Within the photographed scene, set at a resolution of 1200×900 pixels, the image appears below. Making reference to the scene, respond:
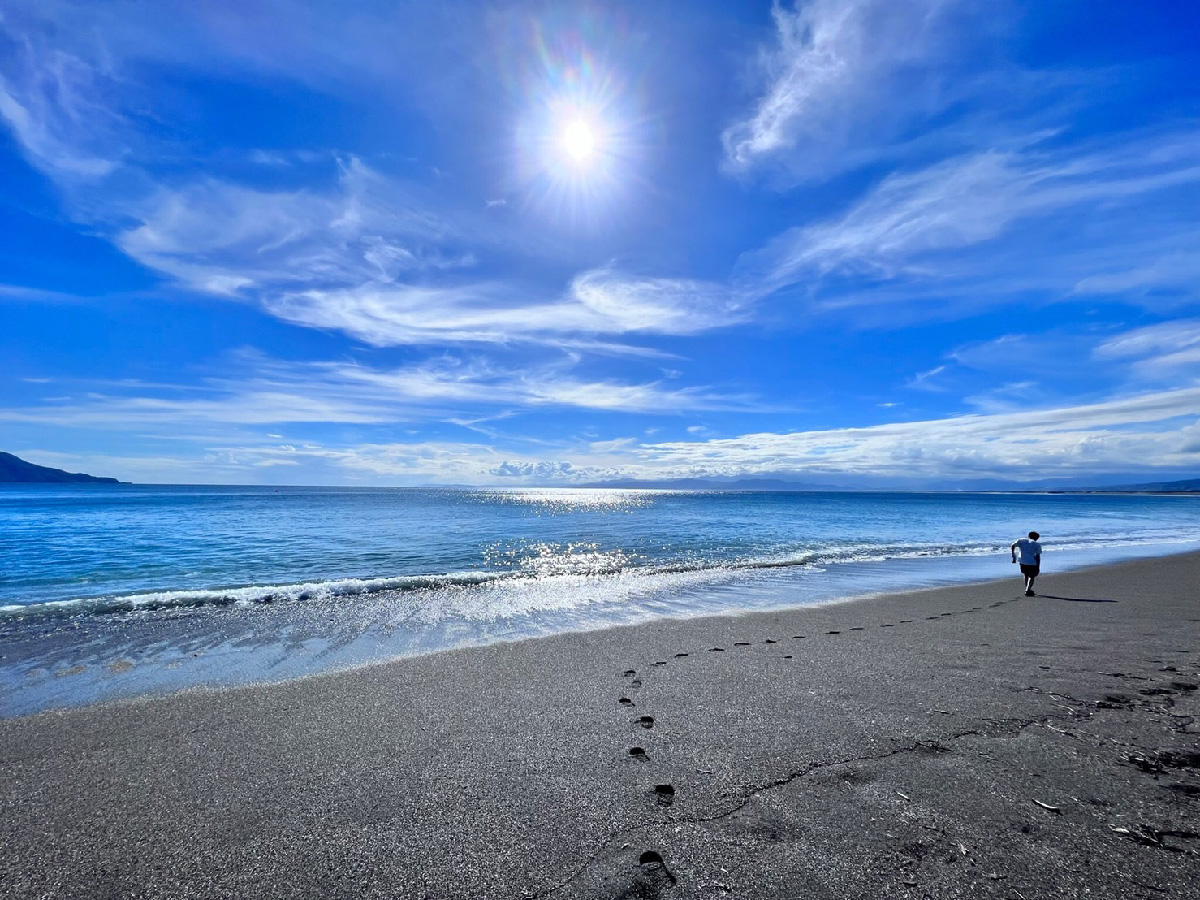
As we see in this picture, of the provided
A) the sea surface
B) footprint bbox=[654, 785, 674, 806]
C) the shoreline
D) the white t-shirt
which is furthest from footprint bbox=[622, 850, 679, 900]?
the white t-shirt

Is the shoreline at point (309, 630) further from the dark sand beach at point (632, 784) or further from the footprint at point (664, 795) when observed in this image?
the footprint at point (664, 795)

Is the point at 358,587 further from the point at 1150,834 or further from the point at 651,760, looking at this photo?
the point at 1150,834

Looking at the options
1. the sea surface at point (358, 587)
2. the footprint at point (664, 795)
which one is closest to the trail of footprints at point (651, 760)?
the footprint at point (664, 795)

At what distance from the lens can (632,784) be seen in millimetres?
5195

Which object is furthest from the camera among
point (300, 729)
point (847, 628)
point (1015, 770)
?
point (847, 628)

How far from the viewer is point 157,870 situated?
13.7 feet

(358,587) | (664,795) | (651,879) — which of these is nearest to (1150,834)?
(664,795)

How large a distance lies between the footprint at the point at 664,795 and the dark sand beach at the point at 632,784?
33 millimetres

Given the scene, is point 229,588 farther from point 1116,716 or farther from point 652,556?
point 1116,716

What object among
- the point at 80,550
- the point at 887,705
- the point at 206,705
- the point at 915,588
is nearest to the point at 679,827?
the point at 887,705

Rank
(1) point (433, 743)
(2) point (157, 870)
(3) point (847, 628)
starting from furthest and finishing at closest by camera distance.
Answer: (3) point (847, 628)
(1) point (433, 743)
(2) point (157, 870)

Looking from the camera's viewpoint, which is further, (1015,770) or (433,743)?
(433,743)

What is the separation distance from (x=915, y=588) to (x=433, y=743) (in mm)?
18371

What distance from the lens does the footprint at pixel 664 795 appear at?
15.9 feet
